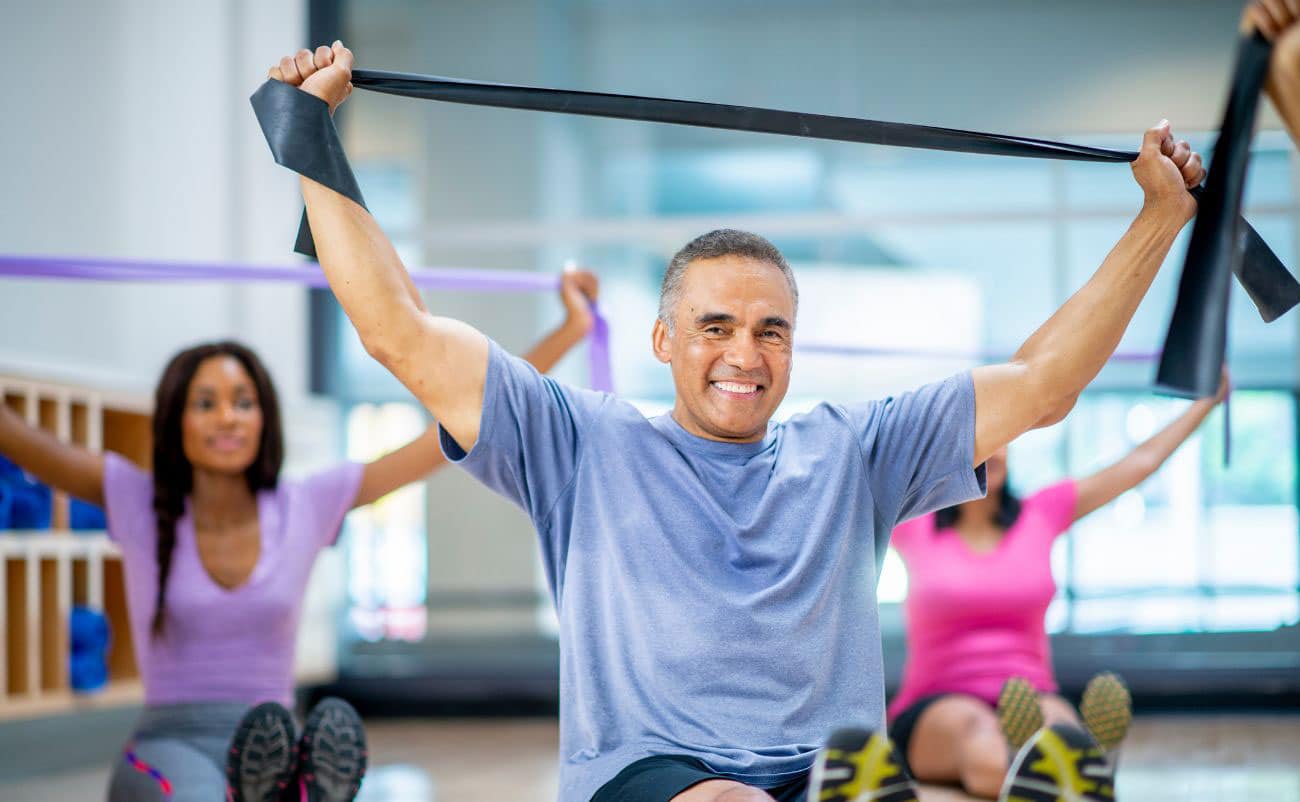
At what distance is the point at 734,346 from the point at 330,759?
1.13 meters

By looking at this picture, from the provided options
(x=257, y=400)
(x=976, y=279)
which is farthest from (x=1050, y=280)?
(x=257, y=400)

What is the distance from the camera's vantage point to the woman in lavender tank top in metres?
3.02

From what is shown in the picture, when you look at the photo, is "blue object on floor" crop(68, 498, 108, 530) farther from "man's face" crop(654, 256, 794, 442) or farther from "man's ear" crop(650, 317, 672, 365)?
"man's face" crop(654, 256, 794, 442)

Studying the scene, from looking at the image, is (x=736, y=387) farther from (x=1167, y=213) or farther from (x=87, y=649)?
(x=87, y=649)

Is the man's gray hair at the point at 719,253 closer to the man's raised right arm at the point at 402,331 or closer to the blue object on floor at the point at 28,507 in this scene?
the man's raised right arm at the point at 402,331

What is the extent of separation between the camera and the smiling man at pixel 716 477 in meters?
1.93

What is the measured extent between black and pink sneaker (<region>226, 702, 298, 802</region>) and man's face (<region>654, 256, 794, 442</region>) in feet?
3.33

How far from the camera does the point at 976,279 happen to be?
279 inches

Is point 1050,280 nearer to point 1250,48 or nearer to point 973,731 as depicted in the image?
point 973,731

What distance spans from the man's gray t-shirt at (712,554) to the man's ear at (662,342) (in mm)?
126

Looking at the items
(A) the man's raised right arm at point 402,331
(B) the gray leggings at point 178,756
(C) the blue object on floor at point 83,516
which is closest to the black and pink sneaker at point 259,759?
(B) the gray leggings at point 178,756

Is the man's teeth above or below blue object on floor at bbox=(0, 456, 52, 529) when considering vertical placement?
above

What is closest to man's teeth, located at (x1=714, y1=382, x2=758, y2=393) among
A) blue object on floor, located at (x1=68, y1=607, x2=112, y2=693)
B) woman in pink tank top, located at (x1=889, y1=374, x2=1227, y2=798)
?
woman in pink tank top, located at (x1=889, y1=374, x2=1227, y2=798)

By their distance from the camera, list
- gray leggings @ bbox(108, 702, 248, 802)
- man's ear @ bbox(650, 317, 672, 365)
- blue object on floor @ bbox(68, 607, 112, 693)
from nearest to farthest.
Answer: man's ear @ bbox(650, 317, 672, 365) → gray leggings @ bbox(108, 702, 248, 802) → blue object on floor @ bbox(68, 607, 112, 693)
